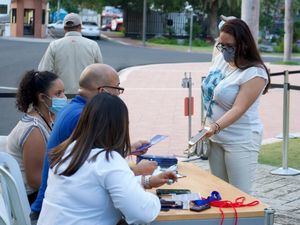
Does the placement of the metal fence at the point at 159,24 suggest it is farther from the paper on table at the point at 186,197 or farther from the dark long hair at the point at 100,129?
the dark long hair at the point at 100,129

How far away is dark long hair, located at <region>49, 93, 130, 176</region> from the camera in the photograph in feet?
11.1

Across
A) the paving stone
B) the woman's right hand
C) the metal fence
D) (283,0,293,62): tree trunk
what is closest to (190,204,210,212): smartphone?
the woman's right hand

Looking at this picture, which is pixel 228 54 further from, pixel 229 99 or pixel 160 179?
pixel 160 179

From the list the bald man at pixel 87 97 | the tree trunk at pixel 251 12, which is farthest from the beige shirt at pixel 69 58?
the bald man at pixel 87 97

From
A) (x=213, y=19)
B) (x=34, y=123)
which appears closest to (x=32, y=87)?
(x=34, y=123)

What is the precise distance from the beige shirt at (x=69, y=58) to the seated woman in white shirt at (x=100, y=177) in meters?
5.26

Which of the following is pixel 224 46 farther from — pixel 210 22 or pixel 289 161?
pixel 210 22

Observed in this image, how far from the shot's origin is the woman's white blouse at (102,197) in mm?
3361

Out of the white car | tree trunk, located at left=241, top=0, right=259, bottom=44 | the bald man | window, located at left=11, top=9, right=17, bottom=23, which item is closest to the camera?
the bald man

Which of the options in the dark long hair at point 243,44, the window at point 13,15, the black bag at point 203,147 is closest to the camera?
the dark long hair at point 243,44

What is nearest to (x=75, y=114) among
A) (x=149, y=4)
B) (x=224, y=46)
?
(x=224, y=46)

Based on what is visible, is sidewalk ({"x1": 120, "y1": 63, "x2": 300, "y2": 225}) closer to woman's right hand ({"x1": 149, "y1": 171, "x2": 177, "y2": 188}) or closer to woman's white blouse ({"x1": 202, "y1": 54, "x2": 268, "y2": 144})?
woman's white blouse ({"x1": 202, "y1": 54, "x2": 268, "y2": 144})

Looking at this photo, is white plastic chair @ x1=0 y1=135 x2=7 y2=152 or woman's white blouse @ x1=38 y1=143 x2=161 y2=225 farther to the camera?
white plastic chair @ x1=0 y1=135 x2=7 y2=152

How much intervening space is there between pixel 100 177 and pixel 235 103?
1.91 m
